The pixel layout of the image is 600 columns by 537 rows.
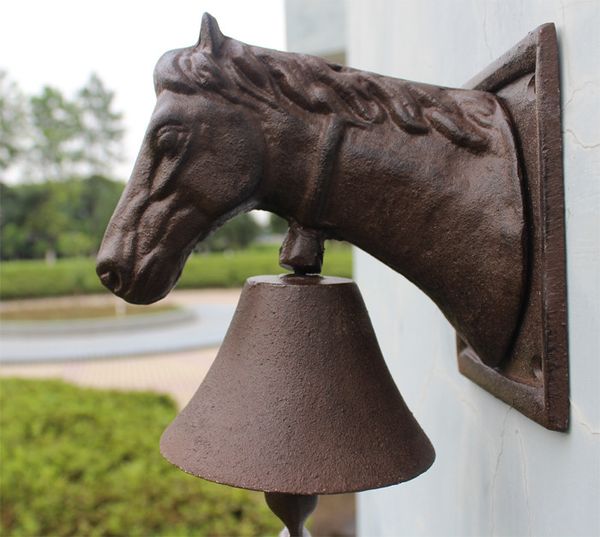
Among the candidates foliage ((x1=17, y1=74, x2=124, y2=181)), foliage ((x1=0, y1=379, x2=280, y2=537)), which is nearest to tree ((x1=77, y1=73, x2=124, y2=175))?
→ foliage ((x1=17, y1=74, x2=124, y2=181))

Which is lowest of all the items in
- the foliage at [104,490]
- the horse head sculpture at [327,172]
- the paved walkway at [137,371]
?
the paved walkway at [137,371]

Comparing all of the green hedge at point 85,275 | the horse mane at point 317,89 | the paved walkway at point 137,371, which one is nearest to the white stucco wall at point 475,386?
the horse mane at point 317,89

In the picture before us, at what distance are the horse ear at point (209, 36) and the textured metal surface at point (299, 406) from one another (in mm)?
253

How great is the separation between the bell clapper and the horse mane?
42cm

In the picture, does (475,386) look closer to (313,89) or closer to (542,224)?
(542,224)

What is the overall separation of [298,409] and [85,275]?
61.5 feet

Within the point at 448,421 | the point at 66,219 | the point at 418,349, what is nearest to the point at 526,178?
the point at 448,421

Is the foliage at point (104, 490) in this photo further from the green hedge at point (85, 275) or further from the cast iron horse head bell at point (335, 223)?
the green hedge at point (85, 275)

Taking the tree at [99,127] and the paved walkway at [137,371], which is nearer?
the paved walkway at [137,371]

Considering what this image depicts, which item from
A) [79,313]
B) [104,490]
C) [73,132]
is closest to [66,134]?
[73,132]

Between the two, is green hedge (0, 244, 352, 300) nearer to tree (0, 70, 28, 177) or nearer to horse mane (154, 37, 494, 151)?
tree (0, 70, 28, 177)

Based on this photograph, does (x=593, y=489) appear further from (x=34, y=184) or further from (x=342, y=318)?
(x=34, y=184)

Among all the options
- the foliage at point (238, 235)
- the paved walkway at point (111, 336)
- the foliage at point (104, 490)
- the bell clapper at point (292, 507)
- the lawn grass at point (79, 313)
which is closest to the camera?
the bell clapper at point (292, 507)

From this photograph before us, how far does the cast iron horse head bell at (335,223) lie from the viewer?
609 mm
